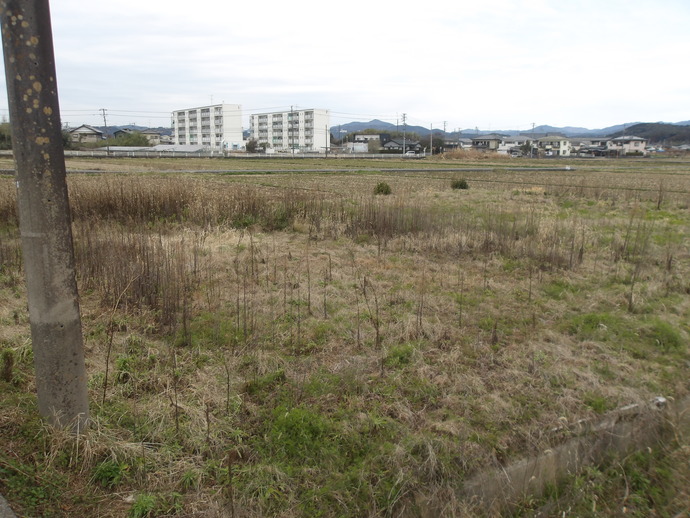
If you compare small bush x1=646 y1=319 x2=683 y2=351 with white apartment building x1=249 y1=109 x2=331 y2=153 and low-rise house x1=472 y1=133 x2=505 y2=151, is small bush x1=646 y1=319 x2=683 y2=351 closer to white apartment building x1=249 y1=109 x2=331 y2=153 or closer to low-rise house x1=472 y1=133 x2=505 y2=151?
white apartment building x1=249 y1=109 x2=331 y2=153

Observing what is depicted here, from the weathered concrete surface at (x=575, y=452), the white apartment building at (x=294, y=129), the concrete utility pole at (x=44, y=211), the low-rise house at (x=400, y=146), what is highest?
the white apartment building at (x=294, y=129)

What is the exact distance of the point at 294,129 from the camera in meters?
119

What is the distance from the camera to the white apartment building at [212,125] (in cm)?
10825

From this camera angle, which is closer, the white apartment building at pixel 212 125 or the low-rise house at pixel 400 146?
Answer: the low-rise house at pixel 400 146

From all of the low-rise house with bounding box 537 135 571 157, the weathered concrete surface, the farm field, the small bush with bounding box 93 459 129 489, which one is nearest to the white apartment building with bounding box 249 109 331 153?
the low-rise house with bounding box 537 135 571 157

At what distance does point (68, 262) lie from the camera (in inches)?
112

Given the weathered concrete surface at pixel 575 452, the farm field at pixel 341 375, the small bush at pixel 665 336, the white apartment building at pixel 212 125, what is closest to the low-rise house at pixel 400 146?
the white apartment building at pixel 212 125

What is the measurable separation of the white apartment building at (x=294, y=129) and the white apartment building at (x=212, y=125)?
780 cm

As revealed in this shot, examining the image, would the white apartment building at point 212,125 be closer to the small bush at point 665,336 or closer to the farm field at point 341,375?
the farm field at point 341,375

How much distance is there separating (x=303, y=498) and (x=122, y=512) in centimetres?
94

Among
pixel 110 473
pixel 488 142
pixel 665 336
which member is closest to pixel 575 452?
pixel 665 336

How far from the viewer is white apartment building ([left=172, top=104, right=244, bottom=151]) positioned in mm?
108250

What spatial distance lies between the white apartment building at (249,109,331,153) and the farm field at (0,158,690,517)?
329 feet

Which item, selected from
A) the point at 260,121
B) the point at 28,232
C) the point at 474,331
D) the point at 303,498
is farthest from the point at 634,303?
the point at 260,121
